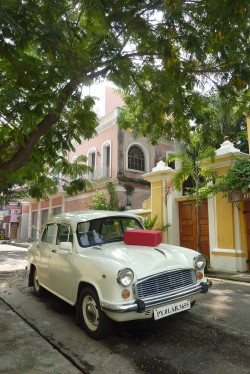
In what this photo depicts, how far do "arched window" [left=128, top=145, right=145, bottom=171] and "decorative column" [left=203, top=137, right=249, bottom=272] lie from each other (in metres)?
10.4

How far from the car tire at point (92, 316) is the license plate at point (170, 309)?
Answer: 663mm

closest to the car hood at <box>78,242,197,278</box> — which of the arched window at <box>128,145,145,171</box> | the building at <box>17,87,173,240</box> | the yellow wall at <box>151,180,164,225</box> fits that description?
the yellow wall at <box>151,180,164,225</box>

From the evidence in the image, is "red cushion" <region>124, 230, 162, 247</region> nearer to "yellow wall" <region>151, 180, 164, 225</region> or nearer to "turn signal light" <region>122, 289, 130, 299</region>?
"turn signal light" <region>122, 289, 130, 299</region>

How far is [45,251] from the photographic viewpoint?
5973 mm

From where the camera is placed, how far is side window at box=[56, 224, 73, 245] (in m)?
5.19

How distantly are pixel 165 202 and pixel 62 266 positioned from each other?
861 cm

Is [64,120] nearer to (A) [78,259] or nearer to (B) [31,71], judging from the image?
(B) [31,71]

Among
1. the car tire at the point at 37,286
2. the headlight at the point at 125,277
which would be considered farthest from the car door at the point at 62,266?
the headlight at the point at 125,277

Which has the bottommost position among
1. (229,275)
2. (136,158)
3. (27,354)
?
(27,354)

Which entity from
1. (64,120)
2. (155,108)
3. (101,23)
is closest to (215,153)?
(155,108)

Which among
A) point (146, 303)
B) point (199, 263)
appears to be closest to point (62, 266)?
point (146, 303)

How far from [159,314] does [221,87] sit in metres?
3.95

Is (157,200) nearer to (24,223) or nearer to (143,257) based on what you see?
(143,257)

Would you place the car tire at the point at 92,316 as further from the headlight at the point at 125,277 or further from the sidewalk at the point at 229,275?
the sidewalk at the point at 229,275
